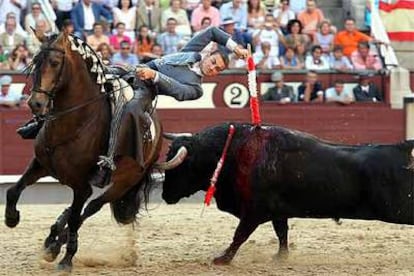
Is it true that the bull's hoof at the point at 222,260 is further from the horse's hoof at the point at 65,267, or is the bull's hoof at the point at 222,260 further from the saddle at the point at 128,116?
the horse's hoof at the point at 65,267

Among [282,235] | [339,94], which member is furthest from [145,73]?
[339,94]

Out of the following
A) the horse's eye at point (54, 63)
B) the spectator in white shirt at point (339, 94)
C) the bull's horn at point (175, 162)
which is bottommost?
the spectator in white shirt at point (339, 94)

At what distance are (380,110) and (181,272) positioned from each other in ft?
21.1

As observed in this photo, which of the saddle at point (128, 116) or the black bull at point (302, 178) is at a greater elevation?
the saddle at point (128, 116)

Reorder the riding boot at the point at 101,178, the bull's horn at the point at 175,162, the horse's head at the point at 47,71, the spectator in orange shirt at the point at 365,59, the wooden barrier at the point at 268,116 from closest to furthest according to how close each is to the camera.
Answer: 1. the horse's head at the point at 47,71
2. the riding boot at the point at 101,178
3. the bull's horn at the point at 175,162
4. the wooden barrier at the point at 268,116
5. the spectator in orange shirt at the point at 365,59

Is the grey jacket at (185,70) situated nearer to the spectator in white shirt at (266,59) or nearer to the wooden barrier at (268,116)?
the wooden barrier at (268,116)

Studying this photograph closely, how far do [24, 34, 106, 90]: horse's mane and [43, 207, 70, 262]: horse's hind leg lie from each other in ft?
Result: 3.00

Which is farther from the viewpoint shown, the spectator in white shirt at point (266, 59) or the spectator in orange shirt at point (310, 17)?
the spectator in orange shirt at point (310, 17)

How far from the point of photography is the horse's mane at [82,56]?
590cm

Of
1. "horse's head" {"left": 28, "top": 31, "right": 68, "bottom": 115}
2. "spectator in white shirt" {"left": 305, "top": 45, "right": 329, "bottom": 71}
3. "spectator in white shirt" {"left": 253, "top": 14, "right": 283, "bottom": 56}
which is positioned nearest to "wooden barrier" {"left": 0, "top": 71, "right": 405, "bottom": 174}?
"spectator in white shirt" {"left": 305, "top": 45, "right": 329, "bottom": 71}

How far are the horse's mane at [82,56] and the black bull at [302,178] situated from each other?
3.16ft

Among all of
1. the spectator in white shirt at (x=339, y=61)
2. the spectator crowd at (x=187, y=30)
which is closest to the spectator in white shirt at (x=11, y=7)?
the spectator crowd at (x=187, y=30)

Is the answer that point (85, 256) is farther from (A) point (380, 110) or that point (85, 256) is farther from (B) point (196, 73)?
(A) point (380, 110)

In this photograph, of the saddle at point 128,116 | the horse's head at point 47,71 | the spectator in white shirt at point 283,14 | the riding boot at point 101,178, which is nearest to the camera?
the horse's head at point 47,71
